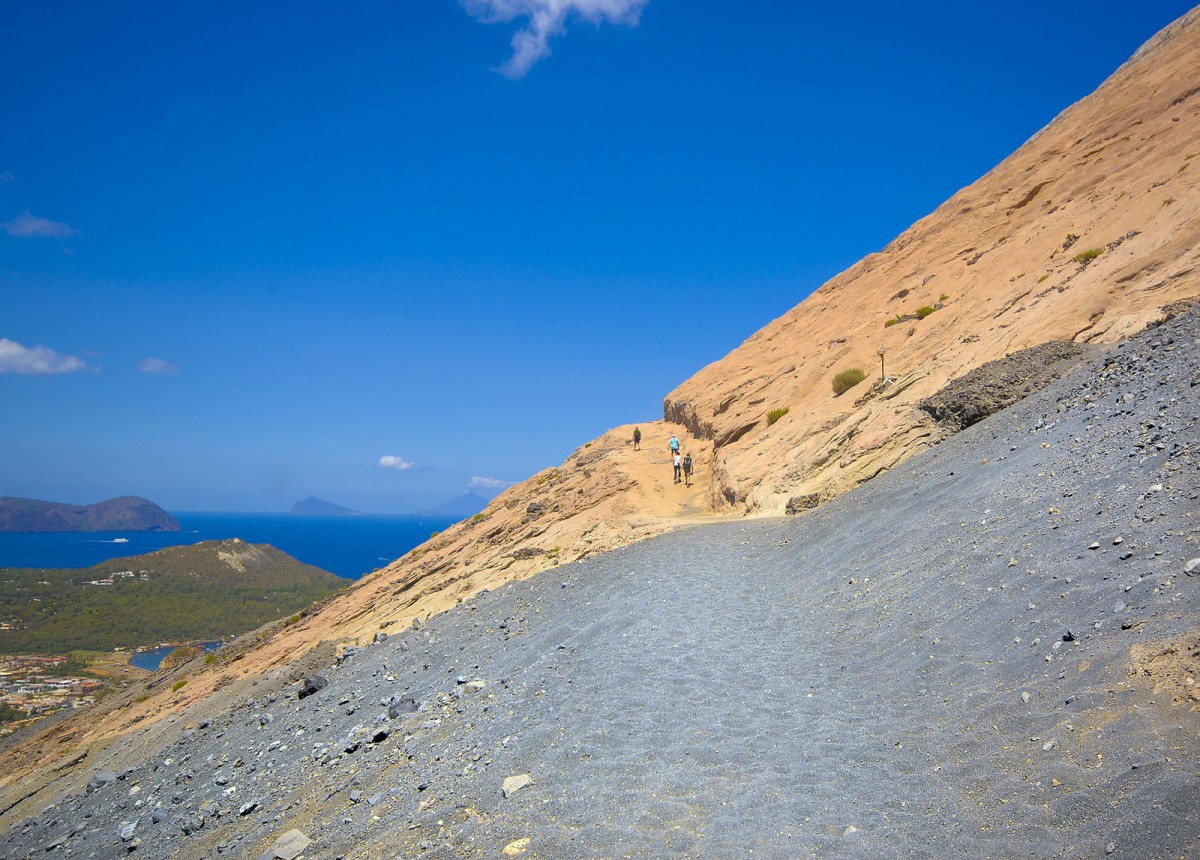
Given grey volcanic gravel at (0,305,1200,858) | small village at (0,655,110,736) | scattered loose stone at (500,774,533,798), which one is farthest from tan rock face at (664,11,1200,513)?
small village at (0,655,110,736)

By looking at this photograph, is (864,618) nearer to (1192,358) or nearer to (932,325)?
(1192,358)

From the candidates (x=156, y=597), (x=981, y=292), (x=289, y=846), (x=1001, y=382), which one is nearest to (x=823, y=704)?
(x=289, y=846)

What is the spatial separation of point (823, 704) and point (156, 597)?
328ft

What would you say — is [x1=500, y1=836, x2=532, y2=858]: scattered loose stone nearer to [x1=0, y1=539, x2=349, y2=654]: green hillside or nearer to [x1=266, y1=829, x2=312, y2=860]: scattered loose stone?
[x1=266, y1=829, x2=312, y2=860]: scattered loose stone

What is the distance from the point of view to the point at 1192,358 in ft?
43.3

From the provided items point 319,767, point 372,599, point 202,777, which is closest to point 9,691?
point 372,599

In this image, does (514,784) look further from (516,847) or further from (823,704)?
(823,704)

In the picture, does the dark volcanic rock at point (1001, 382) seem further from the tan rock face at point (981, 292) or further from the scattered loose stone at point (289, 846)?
the scattered loose stone at point (289, 846)

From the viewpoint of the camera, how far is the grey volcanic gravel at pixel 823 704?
6.54 m

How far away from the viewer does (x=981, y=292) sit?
26.3 m

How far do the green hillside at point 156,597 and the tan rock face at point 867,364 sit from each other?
53592 mm

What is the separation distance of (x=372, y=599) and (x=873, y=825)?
24589mm

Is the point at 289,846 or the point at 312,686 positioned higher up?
the point at 312,686

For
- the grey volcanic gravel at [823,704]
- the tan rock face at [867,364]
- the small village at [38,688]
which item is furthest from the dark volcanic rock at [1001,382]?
the small village at [38,688]
